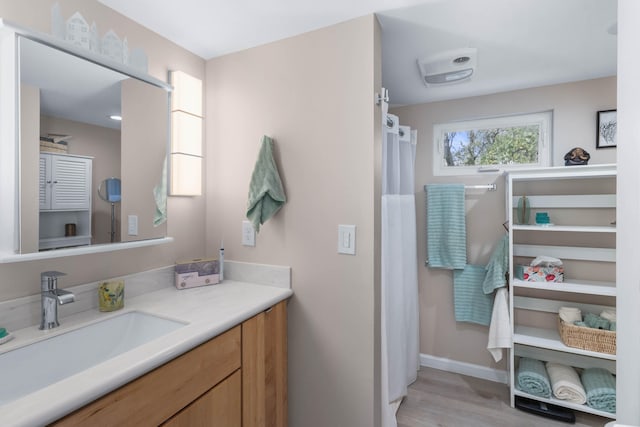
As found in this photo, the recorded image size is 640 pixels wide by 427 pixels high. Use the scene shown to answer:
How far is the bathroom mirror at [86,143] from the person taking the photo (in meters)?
1.09

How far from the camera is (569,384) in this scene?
1.98m

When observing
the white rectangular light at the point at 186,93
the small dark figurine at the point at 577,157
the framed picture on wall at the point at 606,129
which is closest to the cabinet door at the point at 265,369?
the white rectangular light at the point at 186,93

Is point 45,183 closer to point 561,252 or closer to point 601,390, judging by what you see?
point 561,252

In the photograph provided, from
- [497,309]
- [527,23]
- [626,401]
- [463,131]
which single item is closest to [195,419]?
[626,401]

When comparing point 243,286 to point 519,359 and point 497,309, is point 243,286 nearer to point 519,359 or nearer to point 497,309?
point 497,309

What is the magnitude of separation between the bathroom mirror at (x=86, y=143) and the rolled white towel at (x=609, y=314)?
2.78 metres

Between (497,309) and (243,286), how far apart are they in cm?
180

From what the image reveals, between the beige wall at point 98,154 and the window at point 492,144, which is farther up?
the window at point 492,144

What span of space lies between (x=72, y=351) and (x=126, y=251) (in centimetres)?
49

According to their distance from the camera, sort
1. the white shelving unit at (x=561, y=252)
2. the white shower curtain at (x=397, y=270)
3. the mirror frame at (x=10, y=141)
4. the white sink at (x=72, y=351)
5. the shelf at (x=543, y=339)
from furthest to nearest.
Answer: the white shelving unit at (x=561, y=252) → the shelf at (x=543, y=339) → the white shower curtain at (x=397, y=270) → the mirror frame at (x=10, y=141) → the white sink at (x=72, y=351)

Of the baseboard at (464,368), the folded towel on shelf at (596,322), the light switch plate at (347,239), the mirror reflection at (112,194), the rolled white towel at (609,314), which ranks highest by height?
the mirror reflection at (112,194)

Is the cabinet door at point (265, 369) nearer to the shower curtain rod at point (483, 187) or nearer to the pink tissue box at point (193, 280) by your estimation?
the pink tissue box at point (193, 280)

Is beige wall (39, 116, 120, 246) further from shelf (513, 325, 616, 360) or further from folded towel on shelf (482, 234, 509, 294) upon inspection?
shelf (513, 325, 616, 360)

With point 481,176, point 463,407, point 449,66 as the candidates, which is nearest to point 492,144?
point 481,176
